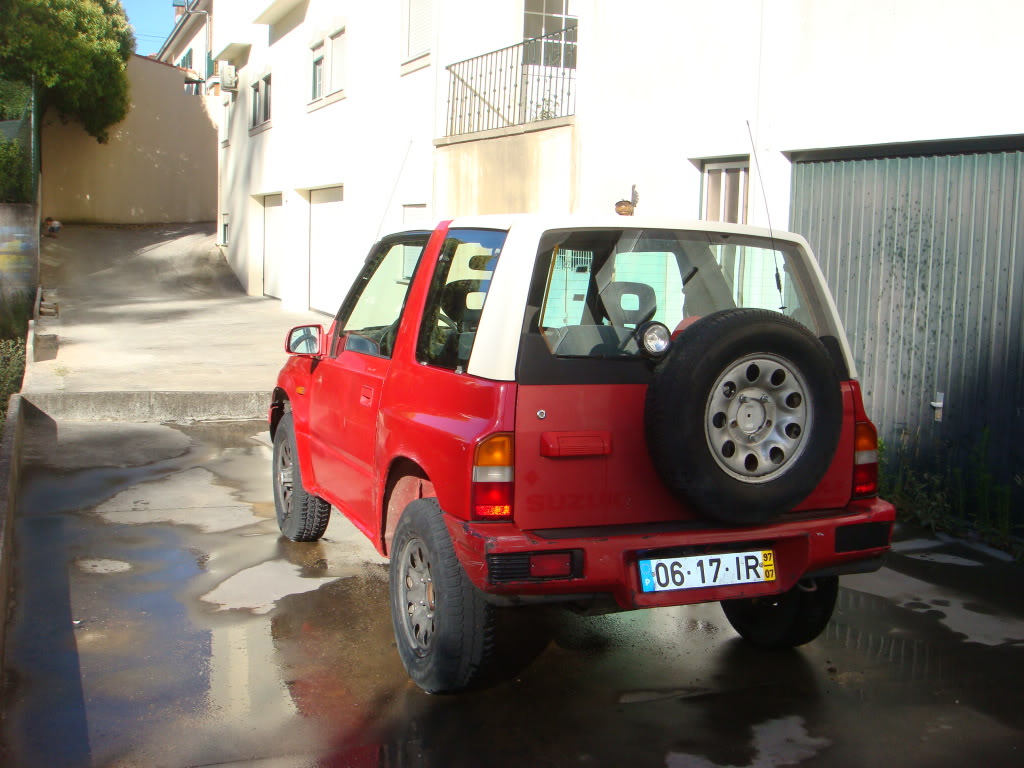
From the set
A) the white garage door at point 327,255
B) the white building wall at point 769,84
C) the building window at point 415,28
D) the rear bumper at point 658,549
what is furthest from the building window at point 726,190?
the white garage door at point 327,255

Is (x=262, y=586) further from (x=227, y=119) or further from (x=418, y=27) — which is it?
(x=227, y=119)

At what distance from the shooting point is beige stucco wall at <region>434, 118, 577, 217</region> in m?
11.0

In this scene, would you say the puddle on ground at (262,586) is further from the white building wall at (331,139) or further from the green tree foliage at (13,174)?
the green tree foliage at (13,174)

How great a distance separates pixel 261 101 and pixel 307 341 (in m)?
19.3

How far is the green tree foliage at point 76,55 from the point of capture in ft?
81.1

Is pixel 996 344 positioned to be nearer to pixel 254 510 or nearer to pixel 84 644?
pixel 254 510

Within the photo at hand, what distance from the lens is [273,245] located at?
2248 centimetres

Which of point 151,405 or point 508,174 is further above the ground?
point 508,174

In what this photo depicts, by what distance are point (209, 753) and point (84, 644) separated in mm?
1247

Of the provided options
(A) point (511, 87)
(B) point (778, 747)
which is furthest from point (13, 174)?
(B) point (778, 747)

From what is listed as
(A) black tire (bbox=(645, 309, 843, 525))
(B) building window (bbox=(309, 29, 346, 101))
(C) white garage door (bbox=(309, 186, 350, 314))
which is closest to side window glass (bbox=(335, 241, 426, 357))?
(A) black tire (bbox=(645, 309, 843, 525))

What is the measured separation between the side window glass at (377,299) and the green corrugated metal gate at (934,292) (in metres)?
3.40

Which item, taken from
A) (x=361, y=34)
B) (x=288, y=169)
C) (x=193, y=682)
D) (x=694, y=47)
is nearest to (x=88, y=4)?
(x=288, y=169)

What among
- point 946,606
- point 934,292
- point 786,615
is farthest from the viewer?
point 934,292
